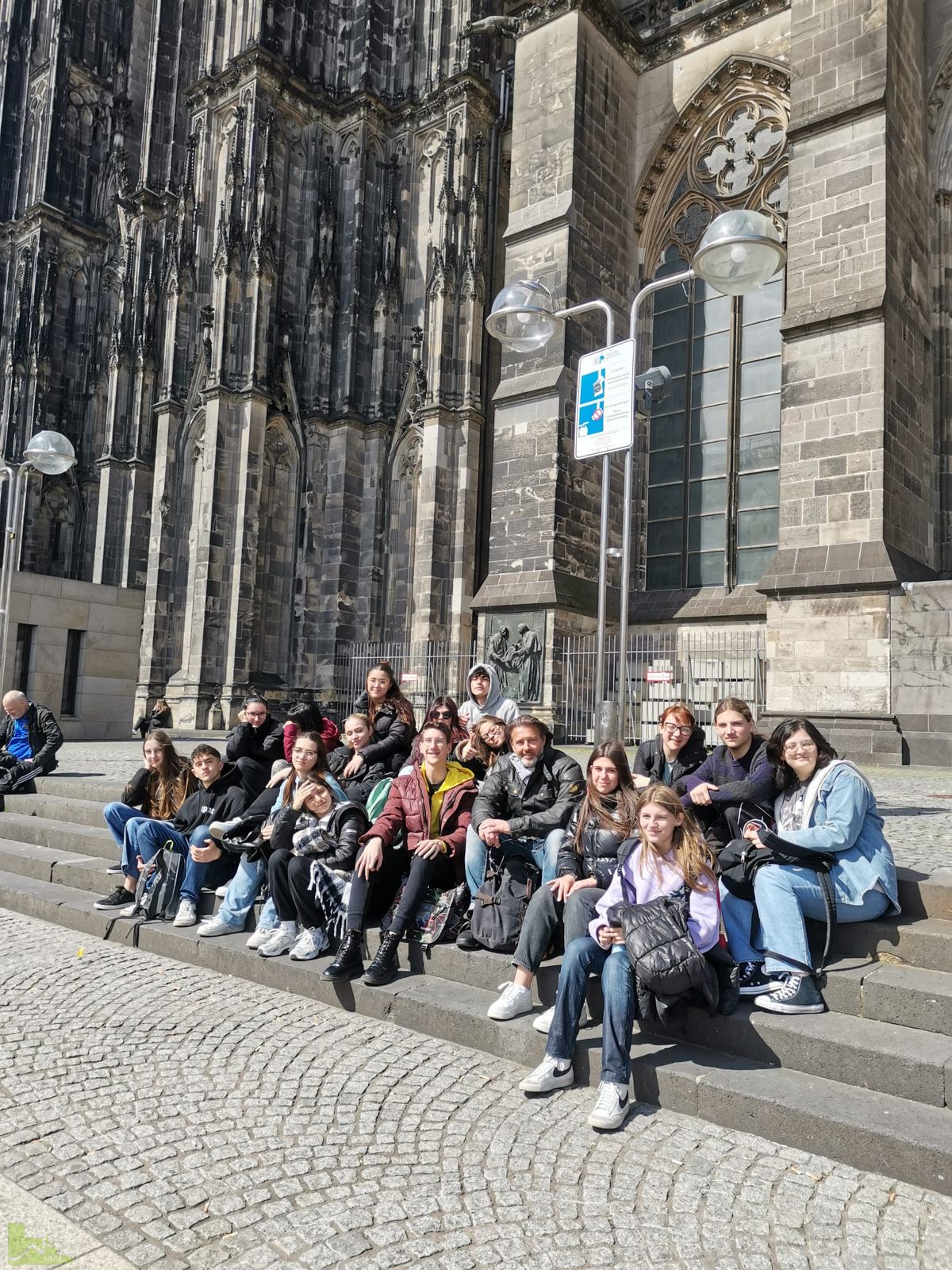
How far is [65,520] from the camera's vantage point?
2669 centimetres

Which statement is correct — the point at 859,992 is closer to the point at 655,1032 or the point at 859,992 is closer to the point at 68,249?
the point at 655,1032

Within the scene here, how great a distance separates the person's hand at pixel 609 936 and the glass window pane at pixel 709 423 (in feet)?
39.0

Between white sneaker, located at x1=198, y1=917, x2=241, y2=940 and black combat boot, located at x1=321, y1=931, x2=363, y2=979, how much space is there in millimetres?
1097

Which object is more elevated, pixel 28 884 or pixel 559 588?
pixel 559 588

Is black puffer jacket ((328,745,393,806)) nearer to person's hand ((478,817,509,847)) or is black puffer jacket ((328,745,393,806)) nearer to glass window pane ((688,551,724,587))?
person's hand ((478,817,509,847))

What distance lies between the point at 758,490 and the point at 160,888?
1081cm

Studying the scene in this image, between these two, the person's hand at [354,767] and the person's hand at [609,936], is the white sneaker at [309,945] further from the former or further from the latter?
the person's hand at [609,936]

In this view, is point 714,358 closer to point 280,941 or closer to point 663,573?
point 663,573

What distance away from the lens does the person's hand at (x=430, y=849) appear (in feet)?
15.4

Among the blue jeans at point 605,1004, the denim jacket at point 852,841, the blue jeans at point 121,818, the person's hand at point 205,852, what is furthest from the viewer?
the blue jeans at point 121,818

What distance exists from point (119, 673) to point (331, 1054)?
14.3 m

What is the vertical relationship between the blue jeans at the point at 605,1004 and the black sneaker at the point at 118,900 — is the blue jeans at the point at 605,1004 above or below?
→ above

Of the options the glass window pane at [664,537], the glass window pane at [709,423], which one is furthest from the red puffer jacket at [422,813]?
the glass window pane at [709,423]

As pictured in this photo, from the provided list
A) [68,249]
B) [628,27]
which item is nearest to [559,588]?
[628,27]
